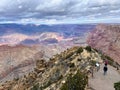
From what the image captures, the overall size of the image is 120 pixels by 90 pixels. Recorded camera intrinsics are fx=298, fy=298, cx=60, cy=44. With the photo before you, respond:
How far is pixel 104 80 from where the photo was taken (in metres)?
62.8

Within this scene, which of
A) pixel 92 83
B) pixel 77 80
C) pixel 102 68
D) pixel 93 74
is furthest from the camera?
pixel 102 68

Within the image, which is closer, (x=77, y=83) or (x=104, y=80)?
(x=77, y=83)

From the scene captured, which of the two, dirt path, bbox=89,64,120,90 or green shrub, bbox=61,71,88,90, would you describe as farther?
dirt path, bbox=89,64,120,90

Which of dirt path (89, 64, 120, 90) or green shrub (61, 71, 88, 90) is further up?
green shrub (61, 71, 88, 90)

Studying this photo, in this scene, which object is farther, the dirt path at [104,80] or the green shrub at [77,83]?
the dirt path at [104,80]

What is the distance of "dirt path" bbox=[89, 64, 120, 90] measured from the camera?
58.4 metres

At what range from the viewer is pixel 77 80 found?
50.6 m

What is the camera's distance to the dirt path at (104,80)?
5838cm

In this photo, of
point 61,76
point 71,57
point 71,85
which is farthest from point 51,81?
point 71,85

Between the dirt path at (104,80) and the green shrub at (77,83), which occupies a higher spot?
the green shrub at (77,83)

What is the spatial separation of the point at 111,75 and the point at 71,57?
14111mm

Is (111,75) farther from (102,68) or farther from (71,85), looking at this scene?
(71,85)

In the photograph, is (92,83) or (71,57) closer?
(92,83)

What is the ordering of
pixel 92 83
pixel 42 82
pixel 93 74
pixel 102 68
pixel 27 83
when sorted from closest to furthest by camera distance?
pixel 92 83 → pixel 93 74 → pixel 102 68 → pixel 42 82 → pixel 27 83
